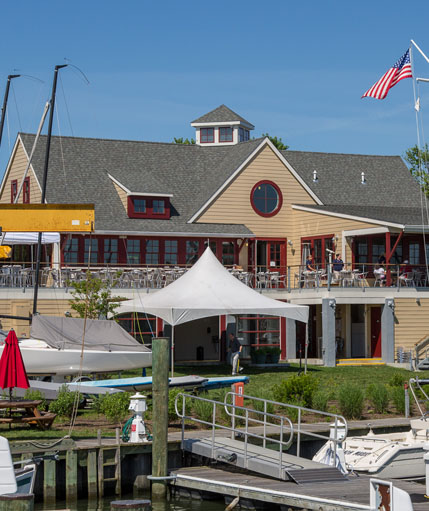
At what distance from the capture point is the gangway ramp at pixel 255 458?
1867cm

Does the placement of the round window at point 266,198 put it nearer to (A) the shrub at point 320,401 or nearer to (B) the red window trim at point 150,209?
(B) the red window trim at point 150,209

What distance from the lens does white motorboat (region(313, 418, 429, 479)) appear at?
19.7 m

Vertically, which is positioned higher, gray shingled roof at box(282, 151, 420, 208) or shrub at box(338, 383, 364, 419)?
gray shingled roof at box(282, 151, 420, 208)

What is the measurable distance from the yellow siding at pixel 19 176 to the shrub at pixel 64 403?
66.1ft

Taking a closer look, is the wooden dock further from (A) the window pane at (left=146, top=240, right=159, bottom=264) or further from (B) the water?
(A) the window pane at (left=146, top=240, right=159, bottom=264)

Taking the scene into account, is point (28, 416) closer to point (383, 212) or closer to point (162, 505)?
point (162, 505)

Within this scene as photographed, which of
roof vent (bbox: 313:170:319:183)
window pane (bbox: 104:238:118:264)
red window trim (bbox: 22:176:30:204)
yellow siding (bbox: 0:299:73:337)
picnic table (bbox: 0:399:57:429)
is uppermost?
roof vent (bbox: 313:170:319:183)

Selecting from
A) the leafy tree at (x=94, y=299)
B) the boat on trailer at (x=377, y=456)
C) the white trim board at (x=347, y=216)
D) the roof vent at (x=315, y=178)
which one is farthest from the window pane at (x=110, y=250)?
the boat on trailer at (x=377, y=456)

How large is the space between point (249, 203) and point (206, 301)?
1380 centimetres

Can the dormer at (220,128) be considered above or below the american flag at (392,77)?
above

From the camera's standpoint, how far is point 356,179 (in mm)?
49500

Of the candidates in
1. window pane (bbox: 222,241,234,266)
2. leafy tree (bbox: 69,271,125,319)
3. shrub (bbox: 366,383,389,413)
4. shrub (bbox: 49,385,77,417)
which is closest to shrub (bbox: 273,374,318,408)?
shrub (bbox: 366,383,389,413)

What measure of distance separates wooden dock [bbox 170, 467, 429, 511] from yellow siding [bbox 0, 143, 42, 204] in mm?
25367

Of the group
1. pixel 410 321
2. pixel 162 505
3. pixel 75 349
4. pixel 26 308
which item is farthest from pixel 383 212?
pixel 162 505
